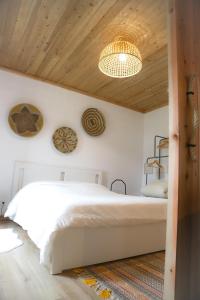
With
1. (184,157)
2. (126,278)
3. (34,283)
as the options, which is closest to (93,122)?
(126,278)

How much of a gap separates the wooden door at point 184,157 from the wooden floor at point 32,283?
3.10 feet

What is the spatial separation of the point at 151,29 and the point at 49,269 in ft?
8.52

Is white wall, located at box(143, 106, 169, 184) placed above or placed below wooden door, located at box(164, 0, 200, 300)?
above

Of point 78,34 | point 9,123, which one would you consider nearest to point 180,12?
point 78,34

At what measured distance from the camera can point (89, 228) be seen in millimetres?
1746

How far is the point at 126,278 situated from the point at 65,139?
2619mm

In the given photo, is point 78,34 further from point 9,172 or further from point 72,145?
point 9,172

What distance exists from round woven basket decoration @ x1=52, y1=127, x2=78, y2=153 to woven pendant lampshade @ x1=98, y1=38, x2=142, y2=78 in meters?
1.66

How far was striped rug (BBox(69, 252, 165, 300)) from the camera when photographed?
1.36 meters

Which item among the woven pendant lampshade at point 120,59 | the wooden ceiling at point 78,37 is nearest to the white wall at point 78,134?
the wooden ceiling at point 78,37

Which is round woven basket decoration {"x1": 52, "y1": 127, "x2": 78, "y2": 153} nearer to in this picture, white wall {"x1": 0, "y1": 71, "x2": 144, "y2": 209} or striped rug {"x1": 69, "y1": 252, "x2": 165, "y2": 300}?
white wall {"x1": 0, "y1": 71, "x2": 144, "y2": 209}

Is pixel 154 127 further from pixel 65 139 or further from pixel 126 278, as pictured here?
pixel 126 278

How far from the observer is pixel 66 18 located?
7.15ft

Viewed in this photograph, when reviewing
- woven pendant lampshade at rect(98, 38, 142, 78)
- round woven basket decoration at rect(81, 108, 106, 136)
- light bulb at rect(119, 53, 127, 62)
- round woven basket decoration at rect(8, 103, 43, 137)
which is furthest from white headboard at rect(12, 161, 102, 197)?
light bulb at rect(119, 53, 127, 62)
